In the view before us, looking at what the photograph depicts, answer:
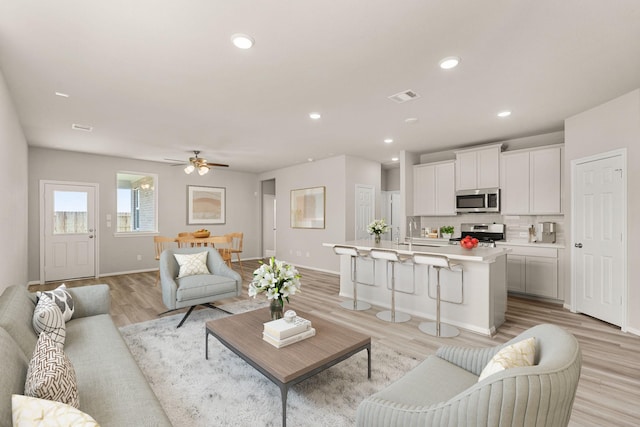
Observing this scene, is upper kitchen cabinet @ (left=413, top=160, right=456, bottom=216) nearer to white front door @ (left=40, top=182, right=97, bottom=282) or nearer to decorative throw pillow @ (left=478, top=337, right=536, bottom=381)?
decorative throw pillow @ (left=478, top=337, right=536, bottom=381)

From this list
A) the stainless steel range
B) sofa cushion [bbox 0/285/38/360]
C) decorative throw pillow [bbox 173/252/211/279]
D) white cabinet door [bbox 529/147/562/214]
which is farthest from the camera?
the stainless steel range

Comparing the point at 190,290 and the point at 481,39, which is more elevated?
the point at 481,39

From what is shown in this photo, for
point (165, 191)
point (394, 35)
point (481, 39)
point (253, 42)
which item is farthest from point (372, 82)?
point (165, 191)

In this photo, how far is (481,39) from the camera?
7.46ft

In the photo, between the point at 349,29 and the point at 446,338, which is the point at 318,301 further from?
the point at 349,29

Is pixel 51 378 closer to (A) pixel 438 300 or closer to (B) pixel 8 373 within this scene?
(B) pixel 8 373

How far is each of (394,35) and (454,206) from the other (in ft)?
13.8

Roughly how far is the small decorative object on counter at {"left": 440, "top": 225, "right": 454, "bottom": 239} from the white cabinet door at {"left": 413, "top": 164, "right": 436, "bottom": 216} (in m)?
0.37

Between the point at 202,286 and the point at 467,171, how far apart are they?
15.8ft

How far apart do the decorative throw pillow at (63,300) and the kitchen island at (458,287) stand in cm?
316

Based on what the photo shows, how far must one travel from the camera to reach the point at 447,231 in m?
5.86

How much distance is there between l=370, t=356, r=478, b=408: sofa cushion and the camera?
1.46m

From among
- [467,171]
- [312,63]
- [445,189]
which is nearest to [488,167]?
[467,171]

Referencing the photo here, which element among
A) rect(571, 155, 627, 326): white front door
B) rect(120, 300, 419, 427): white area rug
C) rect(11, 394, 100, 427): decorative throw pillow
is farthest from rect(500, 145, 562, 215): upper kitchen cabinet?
rect(11, 394, 100, 427): decorative throw pillow
